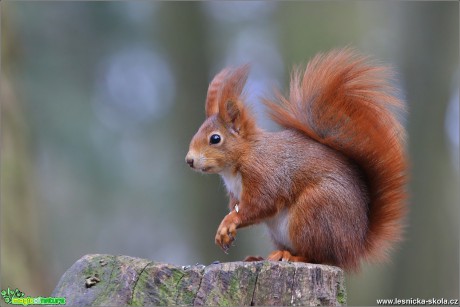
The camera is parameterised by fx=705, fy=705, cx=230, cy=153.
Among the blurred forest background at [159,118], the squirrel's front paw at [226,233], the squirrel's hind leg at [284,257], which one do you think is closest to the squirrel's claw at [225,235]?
the squirrel's front paw at [226,233]

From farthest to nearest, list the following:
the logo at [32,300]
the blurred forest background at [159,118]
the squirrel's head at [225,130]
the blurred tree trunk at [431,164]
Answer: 1. the blurred tree trunk at [431,164]
2. the blurred forest background at [159,118]
3. the squirrel's head at [225,130]
4. the logo at [32,300]

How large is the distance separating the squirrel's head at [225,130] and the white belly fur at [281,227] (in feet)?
1.02

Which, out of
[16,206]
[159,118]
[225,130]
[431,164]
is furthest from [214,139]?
[159,118]

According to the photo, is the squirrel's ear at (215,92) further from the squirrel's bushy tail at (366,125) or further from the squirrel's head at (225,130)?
the squirrel's bushy tail at (366,125)

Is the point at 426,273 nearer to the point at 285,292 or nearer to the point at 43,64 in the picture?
the point at 285,292

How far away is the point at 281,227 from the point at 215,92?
0.71 meters

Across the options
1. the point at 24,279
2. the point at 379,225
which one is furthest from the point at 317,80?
the point at 24,279

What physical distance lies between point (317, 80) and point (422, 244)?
3.22 meters

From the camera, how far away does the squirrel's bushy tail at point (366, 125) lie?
2.87m

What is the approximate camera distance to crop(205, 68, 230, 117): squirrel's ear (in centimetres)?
310

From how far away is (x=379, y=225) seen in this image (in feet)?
9.62

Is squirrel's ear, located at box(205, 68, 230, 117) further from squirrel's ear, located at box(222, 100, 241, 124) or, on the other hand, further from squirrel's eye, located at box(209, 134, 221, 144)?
squirrel's eye, located at box(209, 134, 221, 144)

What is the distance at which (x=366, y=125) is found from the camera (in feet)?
9.41

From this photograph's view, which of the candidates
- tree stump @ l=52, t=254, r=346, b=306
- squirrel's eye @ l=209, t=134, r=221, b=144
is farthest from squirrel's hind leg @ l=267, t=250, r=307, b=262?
squirrel's eye @ l=209, t=134, r=221, b=144
